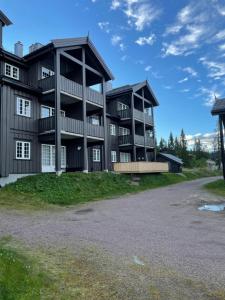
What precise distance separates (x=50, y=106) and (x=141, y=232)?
17.0 m

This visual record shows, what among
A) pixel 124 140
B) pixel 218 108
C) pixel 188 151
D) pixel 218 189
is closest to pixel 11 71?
pixel 124 140

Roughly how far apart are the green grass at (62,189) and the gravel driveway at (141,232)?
2364 millimetres

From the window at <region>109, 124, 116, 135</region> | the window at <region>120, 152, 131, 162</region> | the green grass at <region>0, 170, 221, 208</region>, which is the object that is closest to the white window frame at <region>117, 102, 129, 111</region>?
the window at <region>109, 124, 116, 135</region>

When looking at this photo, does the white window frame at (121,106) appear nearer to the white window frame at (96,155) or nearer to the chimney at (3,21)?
the white window frame at (96,155)

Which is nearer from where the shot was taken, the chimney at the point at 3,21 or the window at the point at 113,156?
the chimney at the point at 3,21

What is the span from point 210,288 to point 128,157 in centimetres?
3156

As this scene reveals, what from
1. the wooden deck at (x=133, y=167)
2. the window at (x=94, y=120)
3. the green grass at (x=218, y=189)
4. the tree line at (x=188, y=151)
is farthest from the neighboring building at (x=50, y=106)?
the tree line at (x=188, y=151)

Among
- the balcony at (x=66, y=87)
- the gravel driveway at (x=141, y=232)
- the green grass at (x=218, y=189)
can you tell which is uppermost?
the balcony at (x=66, y=87)

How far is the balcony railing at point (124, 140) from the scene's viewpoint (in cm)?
3294

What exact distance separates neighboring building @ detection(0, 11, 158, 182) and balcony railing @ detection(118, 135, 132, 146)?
475 centimetres

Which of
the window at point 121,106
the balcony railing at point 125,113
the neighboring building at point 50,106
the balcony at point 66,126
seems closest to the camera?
the neighboring building at point 50,106

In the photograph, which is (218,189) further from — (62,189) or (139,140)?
(139,140)

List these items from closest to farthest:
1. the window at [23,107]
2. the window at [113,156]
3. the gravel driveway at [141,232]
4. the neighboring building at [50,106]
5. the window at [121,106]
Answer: the gravel driveway at [141,232]
the neighboring building at [50,106]
the window at [23,107]
the window at [113,156]
the window at [121,106]

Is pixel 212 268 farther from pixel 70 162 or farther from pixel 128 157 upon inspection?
pixel 128 157
